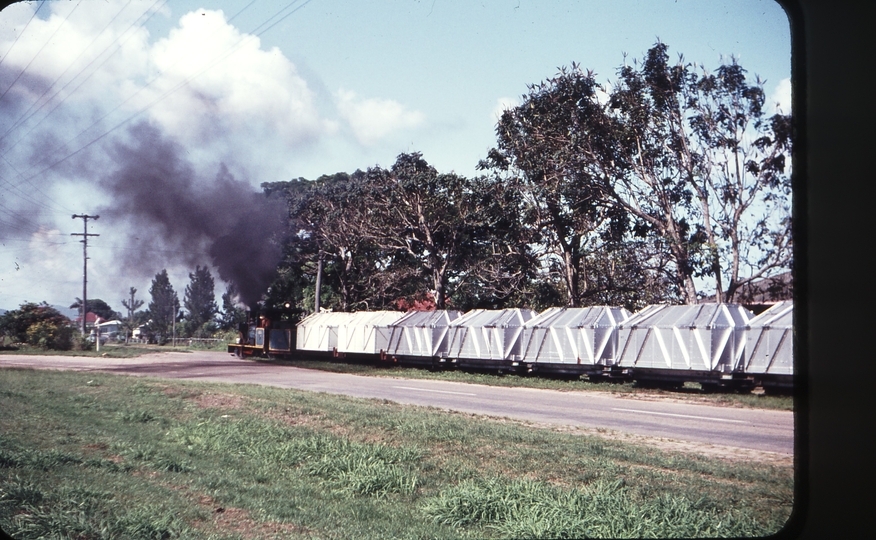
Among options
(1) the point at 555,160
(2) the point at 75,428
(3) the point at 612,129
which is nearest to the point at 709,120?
(3) the point at 612,129

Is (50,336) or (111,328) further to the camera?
(111,328)

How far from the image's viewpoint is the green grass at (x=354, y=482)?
555 centimetres

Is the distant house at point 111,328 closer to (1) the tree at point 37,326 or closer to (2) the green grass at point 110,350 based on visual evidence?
(2) the green grass at point 110,350

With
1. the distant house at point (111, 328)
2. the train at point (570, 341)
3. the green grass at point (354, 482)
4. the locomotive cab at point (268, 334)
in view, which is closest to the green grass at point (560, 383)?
the train at point (570, 341)

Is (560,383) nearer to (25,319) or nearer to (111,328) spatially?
(25,319)

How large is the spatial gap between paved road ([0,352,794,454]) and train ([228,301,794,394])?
5.55 ft

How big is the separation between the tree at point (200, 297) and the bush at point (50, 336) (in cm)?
931

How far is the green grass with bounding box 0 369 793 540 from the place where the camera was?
555 centimetres

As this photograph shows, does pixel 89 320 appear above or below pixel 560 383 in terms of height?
above

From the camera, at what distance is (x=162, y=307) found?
28.8m

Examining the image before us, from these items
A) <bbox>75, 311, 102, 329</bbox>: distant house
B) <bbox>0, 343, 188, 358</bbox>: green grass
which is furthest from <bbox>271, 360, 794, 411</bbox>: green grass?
<bbox>75, 311, 102, 329</bbox>: distant house

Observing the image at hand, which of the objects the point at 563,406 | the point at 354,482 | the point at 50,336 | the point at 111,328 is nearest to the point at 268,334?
the point at 111,328

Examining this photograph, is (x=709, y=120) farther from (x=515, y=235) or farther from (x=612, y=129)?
(x=515, y=235)

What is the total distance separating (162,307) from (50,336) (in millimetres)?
9715
